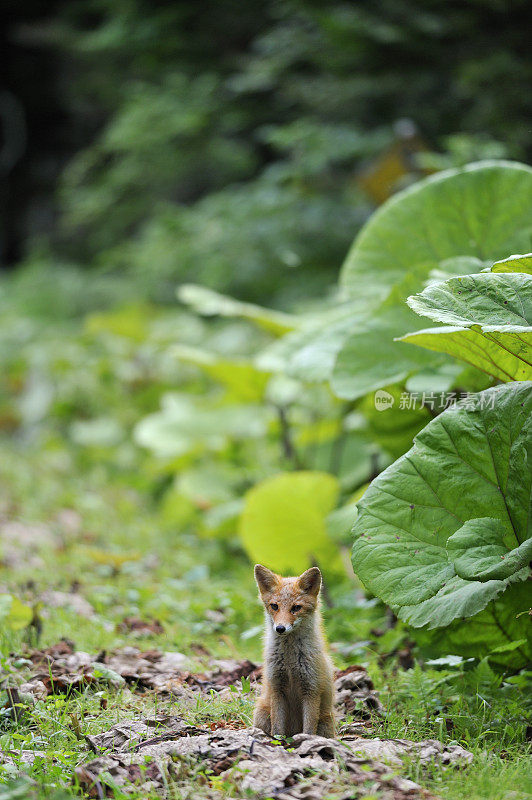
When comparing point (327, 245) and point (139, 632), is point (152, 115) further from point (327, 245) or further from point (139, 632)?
point (139, 632)

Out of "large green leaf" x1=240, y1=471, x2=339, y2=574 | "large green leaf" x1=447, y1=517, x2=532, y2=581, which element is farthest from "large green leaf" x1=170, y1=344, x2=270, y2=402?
"large green leaf" x1=447, y1=517, x2=532, y2=581

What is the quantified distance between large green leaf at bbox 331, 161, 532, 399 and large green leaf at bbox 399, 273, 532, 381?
0.58m

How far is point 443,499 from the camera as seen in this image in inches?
73.0

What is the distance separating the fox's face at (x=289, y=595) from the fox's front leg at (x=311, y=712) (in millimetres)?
154

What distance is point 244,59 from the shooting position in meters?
7.04

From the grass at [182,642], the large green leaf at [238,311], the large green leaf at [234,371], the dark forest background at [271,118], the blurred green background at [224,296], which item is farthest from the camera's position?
the dark forest background at [271,118]

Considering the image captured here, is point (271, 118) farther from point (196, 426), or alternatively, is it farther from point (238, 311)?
point (238, 311)

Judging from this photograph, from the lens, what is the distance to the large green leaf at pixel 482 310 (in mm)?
1674

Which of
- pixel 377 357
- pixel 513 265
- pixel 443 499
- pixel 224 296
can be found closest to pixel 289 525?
pixel 377 357

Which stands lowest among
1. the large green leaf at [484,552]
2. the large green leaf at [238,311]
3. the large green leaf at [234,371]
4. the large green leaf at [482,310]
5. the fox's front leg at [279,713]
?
the fox's front leg at [279,713]

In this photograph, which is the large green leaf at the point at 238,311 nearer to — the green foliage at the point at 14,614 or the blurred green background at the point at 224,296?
the blurred green background at the point at 224,296

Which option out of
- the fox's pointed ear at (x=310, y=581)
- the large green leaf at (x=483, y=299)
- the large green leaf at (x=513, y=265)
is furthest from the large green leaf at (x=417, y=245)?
the fox's pointed ear at (x=310, y=581)

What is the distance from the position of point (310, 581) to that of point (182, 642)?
1015 mm

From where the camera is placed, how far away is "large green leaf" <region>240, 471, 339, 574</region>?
118 inches
